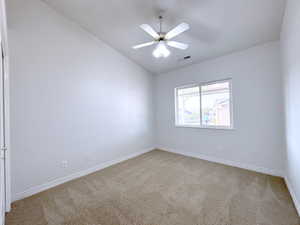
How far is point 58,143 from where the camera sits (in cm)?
258

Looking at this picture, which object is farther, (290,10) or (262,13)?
(262,13)

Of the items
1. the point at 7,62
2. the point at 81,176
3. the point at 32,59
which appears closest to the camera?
the point at 7,62

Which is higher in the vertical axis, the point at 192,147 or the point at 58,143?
the point at 58,143

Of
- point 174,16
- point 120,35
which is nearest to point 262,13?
point 174,16

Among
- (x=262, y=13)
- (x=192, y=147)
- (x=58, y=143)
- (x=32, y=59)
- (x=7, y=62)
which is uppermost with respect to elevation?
(x=262, y=13)

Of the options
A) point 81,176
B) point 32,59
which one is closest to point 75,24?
point 32,59

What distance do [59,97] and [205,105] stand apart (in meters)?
3.55

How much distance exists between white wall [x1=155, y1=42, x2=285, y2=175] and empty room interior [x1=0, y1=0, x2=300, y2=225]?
22mm

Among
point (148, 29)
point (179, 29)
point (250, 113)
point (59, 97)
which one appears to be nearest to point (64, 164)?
point (59, 97)

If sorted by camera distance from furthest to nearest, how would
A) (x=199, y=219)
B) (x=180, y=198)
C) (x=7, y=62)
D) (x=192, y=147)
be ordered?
1. (x=192, y=147)
2. (x=180, y=198)
3. (x=7, y=62)
4. (x=199, y=219)

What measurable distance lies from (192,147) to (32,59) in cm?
417

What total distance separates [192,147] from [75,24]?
4.25 m

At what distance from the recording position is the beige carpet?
1.68 m

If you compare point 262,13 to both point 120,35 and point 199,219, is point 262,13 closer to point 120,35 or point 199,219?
point 120,35
